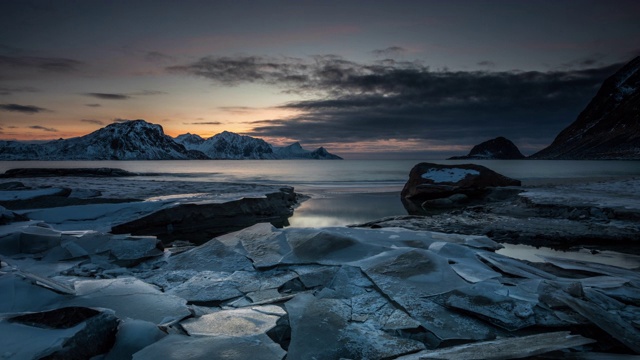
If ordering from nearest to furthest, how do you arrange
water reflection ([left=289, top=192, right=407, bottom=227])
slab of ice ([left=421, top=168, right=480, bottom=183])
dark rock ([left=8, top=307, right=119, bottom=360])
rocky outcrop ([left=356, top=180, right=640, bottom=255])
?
dark rock ([left=8, top=307, right=119, bottom=360])
rocky outcrop ([left=356, top=180, right=640, bottom=255])
water reflection ([left=289, top=192, right=407, bottom=227])
slab of ice ([left=421, top=168, right=480, bottom=183])

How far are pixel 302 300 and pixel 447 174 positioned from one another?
1433 cm

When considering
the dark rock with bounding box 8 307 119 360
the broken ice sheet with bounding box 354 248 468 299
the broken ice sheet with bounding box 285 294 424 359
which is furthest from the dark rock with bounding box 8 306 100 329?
the broken ice sheet with bounding box 354 248 468 299

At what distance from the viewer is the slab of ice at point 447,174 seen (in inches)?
634

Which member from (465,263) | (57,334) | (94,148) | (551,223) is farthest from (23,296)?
(94,148)

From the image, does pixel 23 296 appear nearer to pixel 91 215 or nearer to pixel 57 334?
pixel 57 334

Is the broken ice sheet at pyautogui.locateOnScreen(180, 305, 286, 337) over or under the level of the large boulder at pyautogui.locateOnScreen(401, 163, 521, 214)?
under

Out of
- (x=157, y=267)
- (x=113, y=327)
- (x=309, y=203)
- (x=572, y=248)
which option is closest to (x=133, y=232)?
(x=157, y=267)

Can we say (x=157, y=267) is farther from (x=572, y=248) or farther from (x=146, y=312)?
(x=572, y=248)

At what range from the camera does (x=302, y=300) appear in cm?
363

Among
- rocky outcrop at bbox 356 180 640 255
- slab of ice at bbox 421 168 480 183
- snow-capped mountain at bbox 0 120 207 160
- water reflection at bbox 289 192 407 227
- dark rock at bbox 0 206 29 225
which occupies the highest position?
snow-capped mountain at bbox 0 120 207 160

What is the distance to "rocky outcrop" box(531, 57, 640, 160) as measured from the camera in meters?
125

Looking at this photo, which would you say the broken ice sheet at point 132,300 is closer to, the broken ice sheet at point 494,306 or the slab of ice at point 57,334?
the slab of ice at point 57,334

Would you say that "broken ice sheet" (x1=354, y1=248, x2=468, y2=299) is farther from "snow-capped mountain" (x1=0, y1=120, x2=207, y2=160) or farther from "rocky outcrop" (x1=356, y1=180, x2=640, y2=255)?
"snow-capped mountain" (x1=0, y1=120, x2=207, y2=160)

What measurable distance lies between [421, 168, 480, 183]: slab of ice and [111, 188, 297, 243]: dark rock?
24.8 ft
